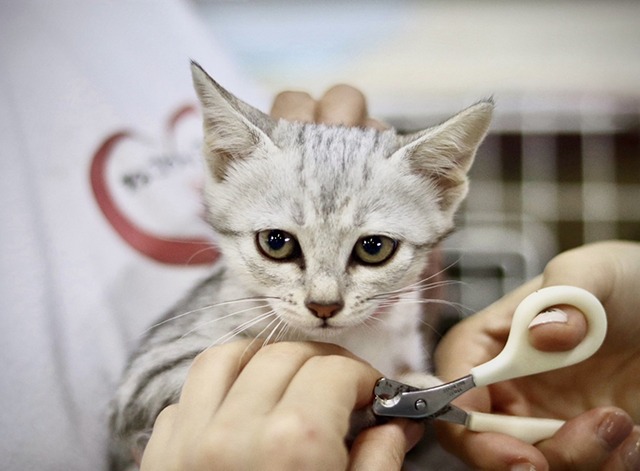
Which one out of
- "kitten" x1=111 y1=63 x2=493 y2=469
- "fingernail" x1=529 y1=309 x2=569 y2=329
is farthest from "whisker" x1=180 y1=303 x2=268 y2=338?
"fingernail" x1=529 y1=309 x2=569 y2=329

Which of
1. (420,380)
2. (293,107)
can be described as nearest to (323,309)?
(420,380)

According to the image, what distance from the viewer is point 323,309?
1.60 ft

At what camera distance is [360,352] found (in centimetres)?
51

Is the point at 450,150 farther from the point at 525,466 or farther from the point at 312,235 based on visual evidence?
the point at 525,466

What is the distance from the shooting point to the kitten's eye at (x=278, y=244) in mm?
506

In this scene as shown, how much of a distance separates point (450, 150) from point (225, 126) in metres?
0.21

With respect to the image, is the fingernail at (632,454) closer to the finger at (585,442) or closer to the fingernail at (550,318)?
the finger at (585,442)

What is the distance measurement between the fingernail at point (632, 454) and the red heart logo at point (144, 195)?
0.44 metres

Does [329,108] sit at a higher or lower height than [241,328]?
higher

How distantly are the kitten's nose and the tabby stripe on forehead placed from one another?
104 millimetres

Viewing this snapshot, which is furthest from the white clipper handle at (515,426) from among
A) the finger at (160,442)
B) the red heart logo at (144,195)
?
the red heart logo at (144,195)

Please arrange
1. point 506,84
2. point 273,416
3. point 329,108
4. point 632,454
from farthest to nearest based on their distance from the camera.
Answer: point 506,84, point 329,108, point 632,454, point 273,416

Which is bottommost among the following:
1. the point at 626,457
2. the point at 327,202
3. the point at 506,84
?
the point at 626,457

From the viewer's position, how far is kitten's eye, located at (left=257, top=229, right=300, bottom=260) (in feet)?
1.66
